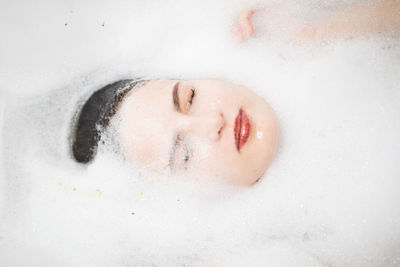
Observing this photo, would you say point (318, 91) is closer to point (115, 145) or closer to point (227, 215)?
point (227, 215)

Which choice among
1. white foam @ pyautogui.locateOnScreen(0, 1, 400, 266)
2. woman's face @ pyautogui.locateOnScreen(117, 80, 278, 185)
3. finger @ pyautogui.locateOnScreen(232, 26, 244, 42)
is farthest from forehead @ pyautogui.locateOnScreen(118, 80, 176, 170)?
finger @ pyautogui.locateOnScreen(232, 26, 244, 42)

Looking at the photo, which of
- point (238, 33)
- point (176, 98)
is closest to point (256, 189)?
point (176, 98)

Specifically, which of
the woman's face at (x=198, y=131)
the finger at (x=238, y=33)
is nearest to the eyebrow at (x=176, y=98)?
the woman's face at (x=198, y=131)

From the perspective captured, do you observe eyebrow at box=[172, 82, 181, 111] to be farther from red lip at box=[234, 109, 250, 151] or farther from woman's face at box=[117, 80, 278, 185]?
red lip at box=[234, 109, 250, 151]

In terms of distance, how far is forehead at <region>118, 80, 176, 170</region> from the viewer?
114 centimetres

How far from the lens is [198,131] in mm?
1128

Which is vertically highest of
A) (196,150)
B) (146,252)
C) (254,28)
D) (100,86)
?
(254,28)

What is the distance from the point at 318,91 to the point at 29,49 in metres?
1.11

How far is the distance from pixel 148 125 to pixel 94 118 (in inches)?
9.4

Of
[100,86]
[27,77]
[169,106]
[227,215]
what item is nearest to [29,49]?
[27,77]

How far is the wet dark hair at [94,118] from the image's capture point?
126cm

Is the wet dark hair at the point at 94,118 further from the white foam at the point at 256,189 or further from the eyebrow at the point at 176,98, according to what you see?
the eyebrow at the point at 176,98

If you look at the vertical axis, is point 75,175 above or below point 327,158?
below

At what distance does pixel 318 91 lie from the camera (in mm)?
1425
